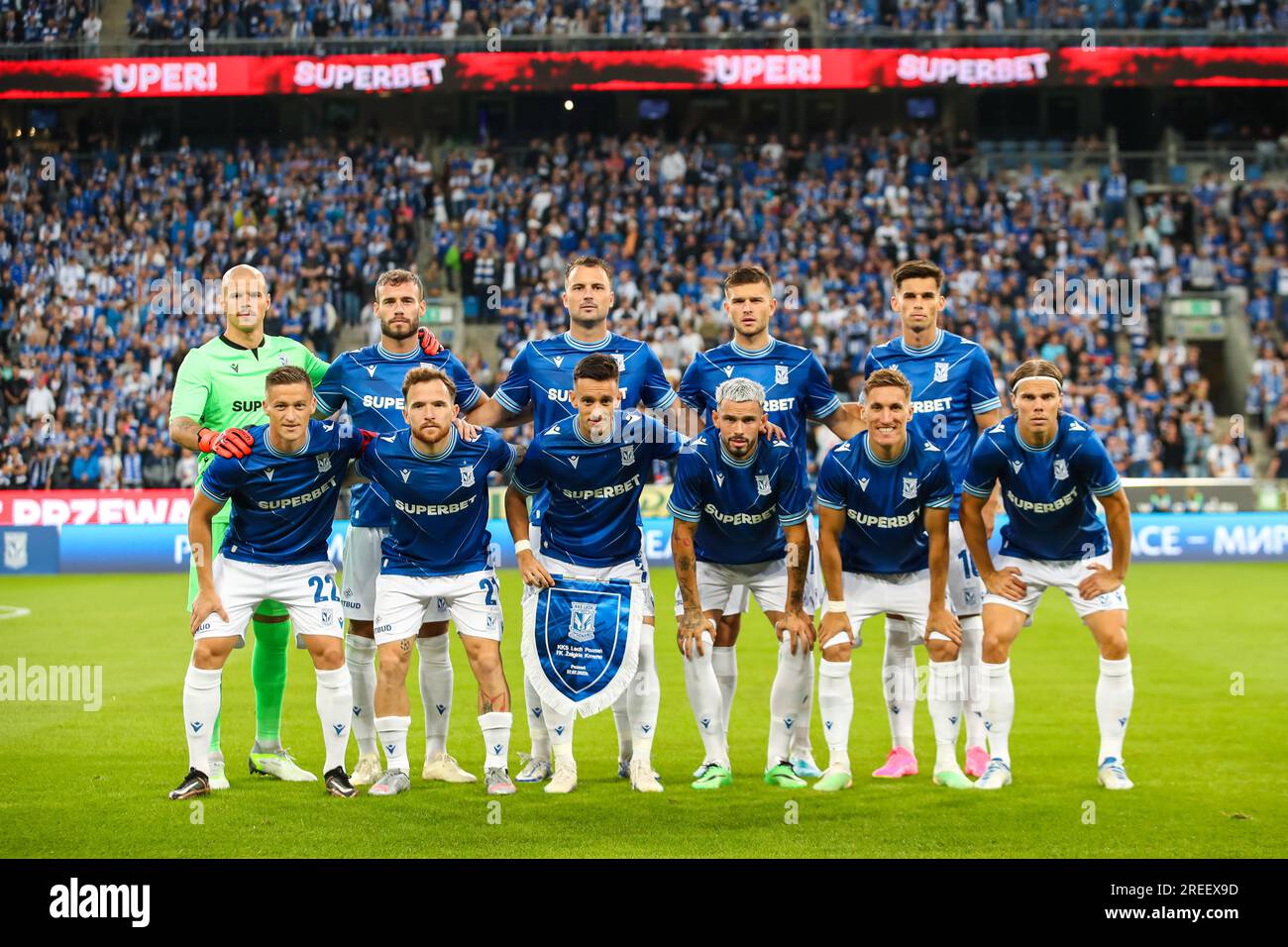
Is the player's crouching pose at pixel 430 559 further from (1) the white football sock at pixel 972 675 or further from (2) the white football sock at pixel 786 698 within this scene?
(1) the white football sock at pixel 972 675

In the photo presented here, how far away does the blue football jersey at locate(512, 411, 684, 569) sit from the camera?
24.3ft

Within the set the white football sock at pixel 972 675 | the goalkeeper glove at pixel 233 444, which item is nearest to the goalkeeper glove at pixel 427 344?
the goalkeeper glove at pixel 233 444

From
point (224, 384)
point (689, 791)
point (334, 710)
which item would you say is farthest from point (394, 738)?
point (224, 384)

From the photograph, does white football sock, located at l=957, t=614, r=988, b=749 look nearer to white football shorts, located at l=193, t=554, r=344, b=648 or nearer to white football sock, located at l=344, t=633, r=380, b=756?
white football sock, located at l=344, t=633, r=380, b=756

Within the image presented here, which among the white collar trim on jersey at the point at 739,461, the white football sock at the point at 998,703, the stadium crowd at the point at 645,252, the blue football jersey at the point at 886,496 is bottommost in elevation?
the white football sock at the point at 998,703

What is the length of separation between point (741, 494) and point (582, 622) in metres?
1.05

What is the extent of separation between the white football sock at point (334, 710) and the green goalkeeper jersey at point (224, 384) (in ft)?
4.52

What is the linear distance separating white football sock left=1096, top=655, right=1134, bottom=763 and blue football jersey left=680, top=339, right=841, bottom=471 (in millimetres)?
1886

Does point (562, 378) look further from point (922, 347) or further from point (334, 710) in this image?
point (334, 710)

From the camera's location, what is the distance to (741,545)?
7.61 metres

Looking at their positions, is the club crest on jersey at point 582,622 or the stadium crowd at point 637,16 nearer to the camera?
the club crest on jersey at point 582,622

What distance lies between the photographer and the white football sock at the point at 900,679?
25.5 ft

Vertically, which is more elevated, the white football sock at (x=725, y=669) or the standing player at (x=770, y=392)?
the standing player at (x=770, y=392)
